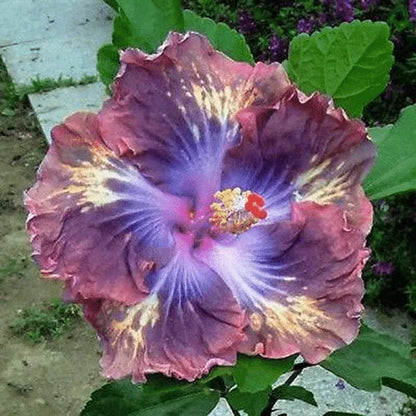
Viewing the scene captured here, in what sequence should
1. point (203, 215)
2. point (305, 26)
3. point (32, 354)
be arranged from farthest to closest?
point (32, 354) → point (305, 26) → point (203, 215)

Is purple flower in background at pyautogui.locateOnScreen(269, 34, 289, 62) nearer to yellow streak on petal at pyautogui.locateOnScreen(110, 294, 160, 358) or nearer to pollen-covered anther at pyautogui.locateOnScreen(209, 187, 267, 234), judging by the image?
pollen-covered anther at pyautogui.locateOnScreen(209, 187, 267, 234)

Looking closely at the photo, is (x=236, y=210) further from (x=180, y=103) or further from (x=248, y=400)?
(x=248, y=400)

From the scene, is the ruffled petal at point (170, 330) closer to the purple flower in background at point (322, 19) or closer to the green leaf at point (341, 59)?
the green leaf at point (341, 59)

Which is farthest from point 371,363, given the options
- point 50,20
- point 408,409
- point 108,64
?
point 50,20

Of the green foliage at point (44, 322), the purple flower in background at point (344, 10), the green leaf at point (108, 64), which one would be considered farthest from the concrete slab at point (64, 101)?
the green leaf at point (108, 64)

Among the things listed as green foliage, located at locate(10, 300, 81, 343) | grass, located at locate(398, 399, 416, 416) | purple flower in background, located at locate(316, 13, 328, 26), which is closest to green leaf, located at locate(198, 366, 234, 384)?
grass, located at locate(398, 399, 416, 416)
